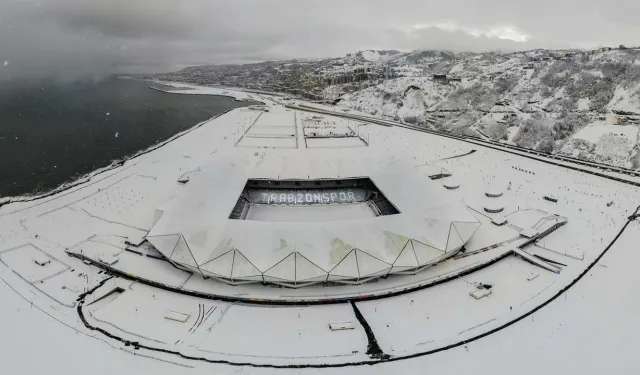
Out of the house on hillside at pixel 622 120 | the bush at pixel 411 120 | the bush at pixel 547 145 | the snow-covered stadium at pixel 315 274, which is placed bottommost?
the snow-covered stadium at pixel 315 274

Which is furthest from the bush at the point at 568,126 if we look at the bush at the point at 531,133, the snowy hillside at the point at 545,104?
the bush at the point at 531,133

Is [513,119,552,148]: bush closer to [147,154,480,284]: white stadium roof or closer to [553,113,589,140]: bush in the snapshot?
[553,113,589,140]: bush

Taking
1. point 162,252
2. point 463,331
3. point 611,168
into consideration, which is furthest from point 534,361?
point 611,168

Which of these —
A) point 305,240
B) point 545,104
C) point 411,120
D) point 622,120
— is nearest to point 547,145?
point 622,120

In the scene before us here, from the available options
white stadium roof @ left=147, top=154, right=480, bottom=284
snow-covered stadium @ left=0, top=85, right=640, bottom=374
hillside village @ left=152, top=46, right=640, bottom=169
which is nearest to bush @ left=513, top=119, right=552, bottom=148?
hillside village @ left=152, top=46, right=640, bottom=169

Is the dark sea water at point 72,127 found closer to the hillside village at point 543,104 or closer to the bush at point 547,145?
the hillside village at point 543,104
